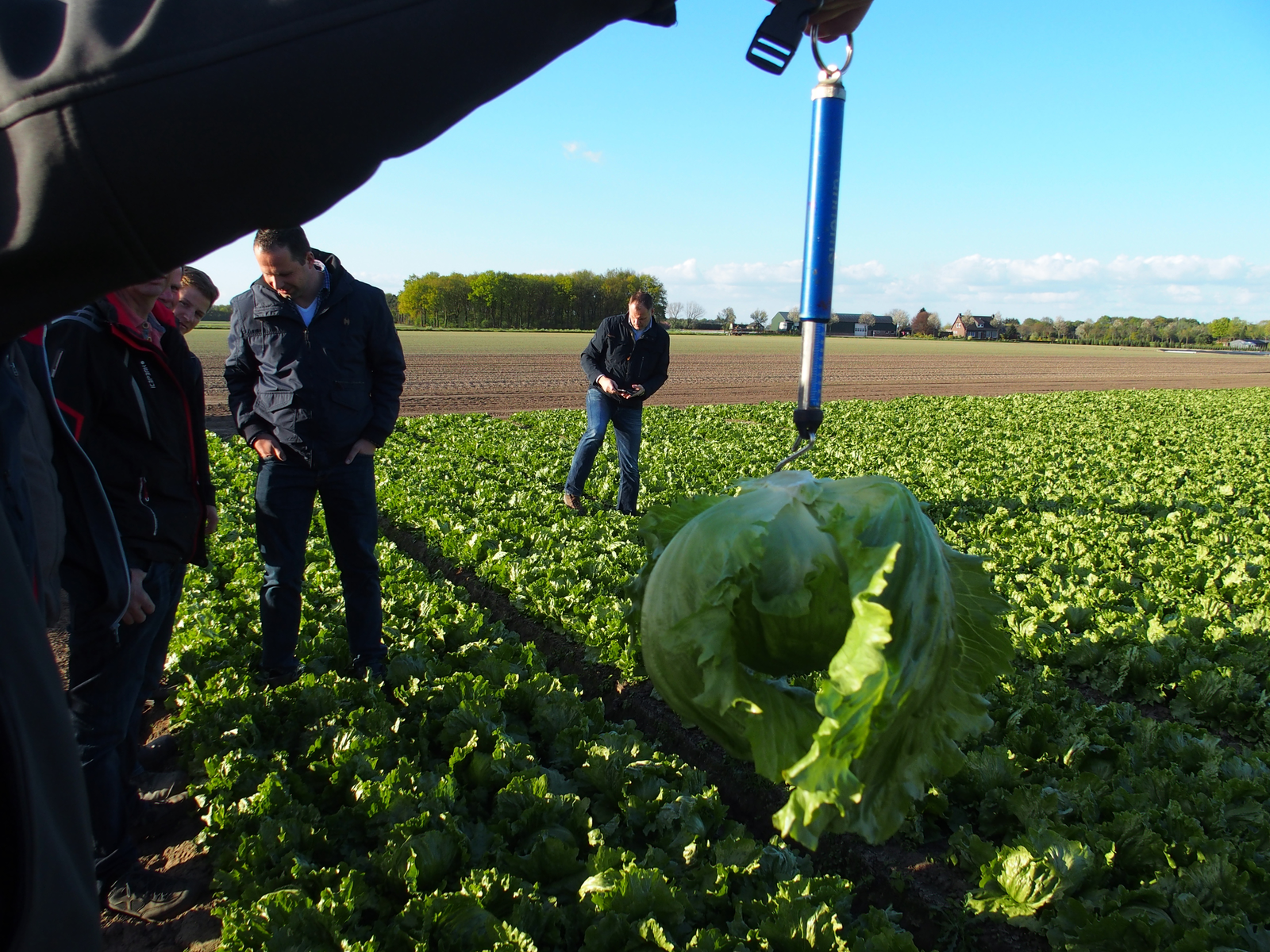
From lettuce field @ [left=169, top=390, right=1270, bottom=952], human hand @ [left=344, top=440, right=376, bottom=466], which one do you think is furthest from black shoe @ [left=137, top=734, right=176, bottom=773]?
human hand @ [left=344, top=440, right=376, bottom=466]

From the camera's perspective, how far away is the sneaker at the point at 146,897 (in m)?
3.41

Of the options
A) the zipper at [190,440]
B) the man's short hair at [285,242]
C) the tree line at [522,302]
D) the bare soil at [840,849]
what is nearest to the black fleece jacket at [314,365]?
the man's short hair at [285,242]

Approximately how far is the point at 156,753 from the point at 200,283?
2922mm

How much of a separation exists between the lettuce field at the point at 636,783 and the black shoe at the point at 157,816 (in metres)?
0.25

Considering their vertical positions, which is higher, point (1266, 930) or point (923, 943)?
point (1266, 930)

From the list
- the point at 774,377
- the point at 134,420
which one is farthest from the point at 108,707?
the point at 774,377

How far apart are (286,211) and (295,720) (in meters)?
4.46

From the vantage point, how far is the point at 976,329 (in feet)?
347

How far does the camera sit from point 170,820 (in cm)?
402

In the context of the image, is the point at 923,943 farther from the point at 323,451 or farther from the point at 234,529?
the point at 234,529

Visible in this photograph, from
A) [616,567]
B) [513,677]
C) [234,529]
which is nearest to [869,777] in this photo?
[513,677]

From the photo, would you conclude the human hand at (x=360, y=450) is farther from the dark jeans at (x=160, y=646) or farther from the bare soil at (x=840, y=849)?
the bare soil at (x=840, y=849)

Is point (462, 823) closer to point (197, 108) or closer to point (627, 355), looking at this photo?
point (197, 108)

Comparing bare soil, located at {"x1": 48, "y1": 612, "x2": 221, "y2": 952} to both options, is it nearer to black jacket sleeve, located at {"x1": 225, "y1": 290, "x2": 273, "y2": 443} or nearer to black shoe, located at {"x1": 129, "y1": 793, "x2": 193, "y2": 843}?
black shoe, located at {"x1": 129, "y1": 793, "x2": 193, "y2": 843}
